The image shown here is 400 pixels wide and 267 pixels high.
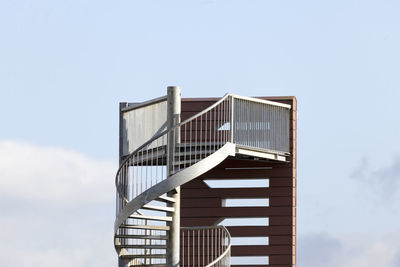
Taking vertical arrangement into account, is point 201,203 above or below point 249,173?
below

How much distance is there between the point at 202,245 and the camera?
20.1 m

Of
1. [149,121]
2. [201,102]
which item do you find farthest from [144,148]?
[201,102]

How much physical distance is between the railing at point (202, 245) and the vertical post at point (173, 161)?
1.50 meters

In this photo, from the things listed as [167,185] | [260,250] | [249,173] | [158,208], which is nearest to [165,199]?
[158,208]

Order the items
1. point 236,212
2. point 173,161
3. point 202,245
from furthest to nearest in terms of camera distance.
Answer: point 236,212, point 202,245, point 173,161

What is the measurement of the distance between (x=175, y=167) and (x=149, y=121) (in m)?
1.51

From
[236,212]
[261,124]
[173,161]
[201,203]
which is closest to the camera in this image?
[173,161]

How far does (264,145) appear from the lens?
19.2 meters

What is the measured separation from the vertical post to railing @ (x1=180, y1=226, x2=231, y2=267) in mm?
1502

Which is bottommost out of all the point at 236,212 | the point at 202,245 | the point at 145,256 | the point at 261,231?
the point at 145,256

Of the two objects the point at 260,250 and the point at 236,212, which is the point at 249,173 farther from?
the point at 260,250

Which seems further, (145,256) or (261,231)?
(261,231)

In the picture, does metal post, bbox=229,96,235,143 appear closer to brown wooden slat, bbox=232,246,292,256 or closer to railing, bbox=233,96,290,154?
railing, bbox=233,96,290,154

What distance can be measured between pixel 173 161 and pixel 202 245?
279 cm
